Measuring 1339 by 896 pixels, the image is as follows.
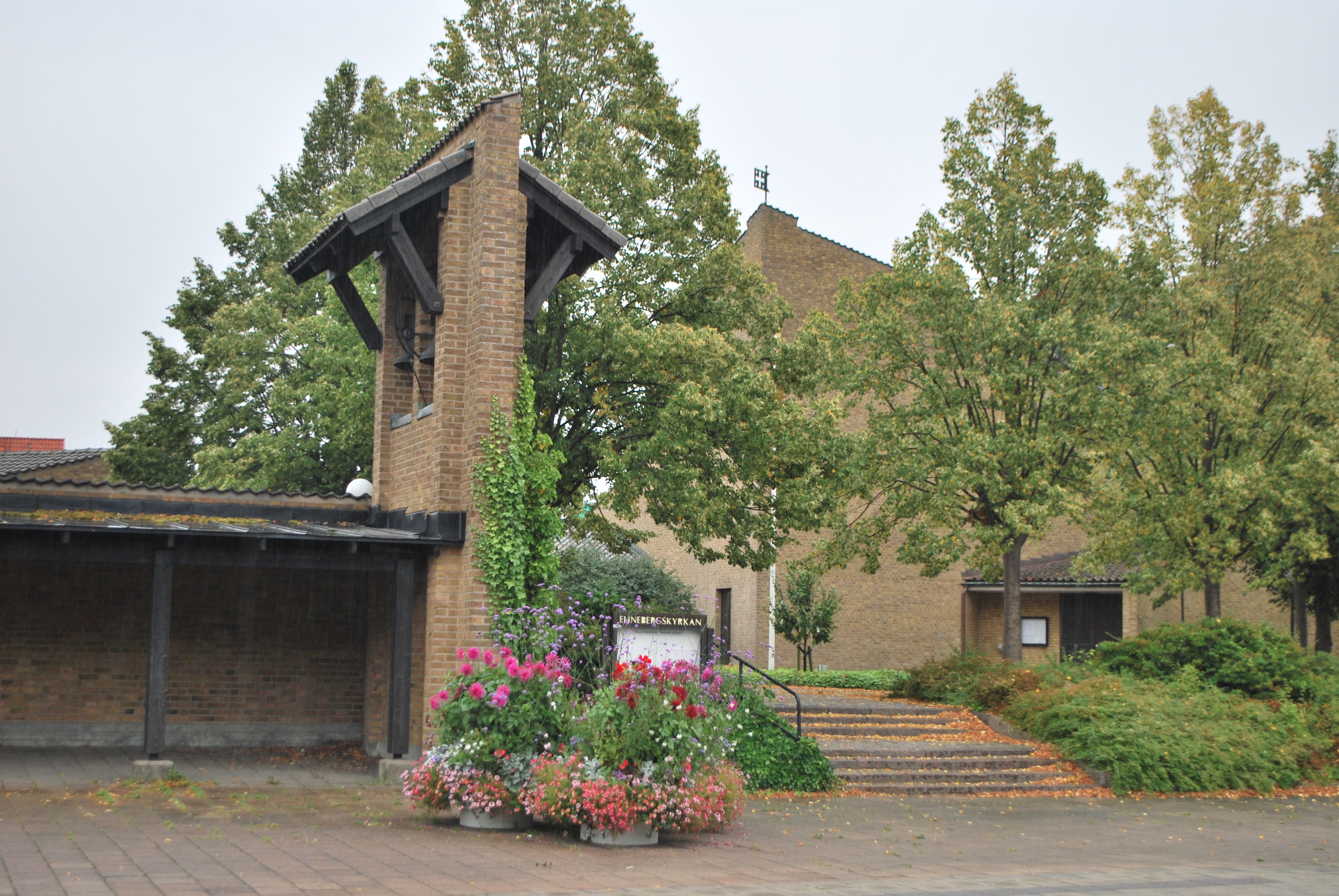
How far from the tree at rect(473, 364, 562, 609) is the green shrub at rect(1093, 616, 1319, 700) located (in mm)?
9787

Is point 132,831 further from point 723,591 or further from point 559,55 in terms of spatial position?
point 723,591

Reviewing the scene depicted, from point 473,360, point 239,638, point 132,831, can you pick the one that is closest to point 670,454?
point 473,360

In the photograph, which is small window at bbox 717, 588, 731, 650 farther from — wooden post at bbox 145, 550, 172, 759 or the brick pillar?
wooden post at bbox 145, 550, 172, 759

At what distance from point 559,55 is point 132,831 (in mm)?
15334

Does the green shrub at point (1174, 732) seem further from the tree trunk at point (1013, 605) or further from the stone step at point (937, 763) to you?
the tree trunk at point (1013, 605)

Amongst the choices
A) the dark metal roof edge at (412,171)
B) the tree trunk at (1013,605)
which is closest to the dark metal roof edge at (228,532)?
the dark metal roof edge at (412,171)

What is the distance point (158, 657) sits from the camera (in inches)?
466

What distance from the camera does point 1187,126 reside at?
21.5 meters

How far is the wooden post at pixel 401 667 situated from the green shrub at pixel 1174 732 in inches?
342

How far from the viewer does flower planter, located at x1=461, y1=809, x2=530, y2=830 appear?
9.34 metres

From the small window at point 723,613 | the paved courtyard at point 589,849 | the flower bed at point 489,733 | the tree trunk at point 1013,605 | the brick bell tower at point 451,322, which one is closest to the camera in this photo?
the paved courtyard at point 589,849

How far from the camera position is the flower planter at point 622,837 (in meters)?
8.90

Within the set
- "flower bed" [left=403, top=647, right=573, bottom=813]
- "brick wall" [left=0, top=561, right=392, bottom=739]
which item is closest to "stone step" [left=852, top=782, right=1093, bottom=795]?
"flower bed" [left=403, top=647, right=573, bottom=813]

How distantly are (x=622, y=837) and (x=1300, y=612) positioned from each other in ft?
65.6
